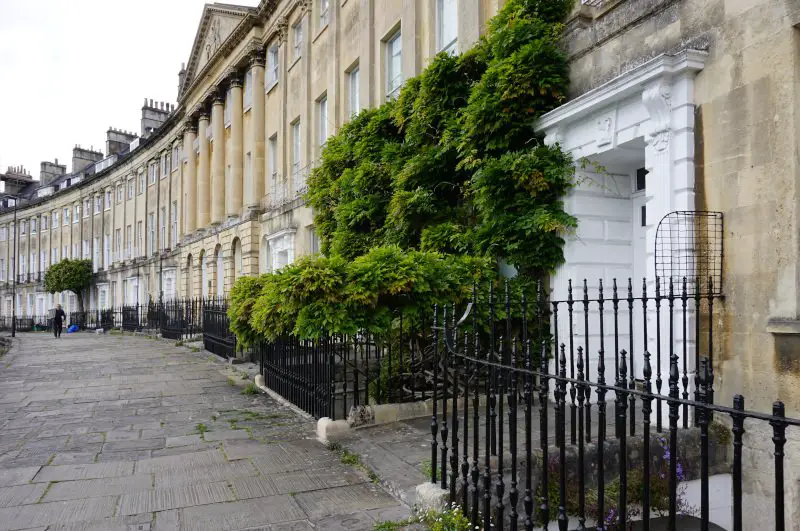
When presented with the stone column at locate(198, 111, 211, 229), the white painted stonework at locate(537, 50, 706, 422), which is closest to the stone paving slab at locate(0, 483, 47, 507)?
the white painted stonework at locate(537, 50, 706, 422)

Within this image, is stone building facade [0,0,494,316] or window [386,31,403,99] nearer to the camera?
window [386,31,403,99]

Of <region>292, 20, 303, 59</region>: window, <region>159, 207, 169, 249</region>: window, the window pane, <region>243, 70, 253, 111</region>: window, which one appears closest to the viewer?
the window pane

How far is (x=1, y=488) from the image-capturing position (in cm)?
530

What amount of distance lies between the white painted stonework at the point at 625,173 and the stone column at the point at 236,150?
20.1 meters

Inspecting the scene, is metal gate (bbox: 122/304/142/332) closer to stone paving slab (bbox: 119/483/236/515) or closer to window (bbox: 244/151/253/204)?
window (bbox: 244/151/253/204)

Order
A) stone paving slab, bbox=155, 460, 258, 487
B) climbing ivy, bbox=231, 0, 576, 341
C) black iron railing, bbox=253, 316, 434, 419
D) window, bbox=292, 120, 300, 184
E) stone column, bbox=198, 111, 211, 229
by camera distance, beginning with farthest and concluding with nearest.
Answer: stone column, bbox=198, 111, 211, 229 → window, bbox=292, 120, 300, 184 → black iron railing, bbox=253, 316, 434, 419 → climbing ivy, bbox=231, 0, 576, 341 → stone paving slab, bbox=155, 460, 258, 487

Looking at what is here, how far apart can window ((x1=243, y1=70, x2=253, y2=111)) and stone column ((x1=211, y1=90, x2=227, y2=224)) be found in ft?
8.07

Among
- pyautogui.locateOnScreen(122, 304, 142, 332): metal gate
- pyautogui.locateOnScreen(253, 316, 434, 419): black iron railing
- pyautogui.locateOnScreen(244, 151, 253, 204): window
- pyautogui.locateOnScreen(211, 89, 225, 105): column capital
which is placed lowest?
pyautogui.locateOnScreen(122, 304, 142, 332): metal gate

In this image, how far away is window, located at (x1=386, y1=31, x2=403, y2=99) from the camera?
48.6 feet

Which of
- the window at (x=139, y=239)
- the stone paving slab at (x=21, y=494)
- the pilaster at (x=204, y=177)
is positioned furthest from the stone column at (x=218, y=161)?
the stone paving slab at (x=21, y=494)

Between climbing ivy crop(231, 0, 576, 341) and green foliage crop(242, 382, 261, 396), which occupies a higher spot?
climbing ivy crop(231, 0, 576, 341)

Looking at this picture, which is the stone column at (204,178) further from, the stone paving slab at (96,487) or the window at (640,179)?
the stone paving slab at (96,487)

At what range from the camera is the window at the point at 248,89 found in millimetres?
25945

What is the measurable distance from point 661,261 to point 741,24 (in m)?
2.34
